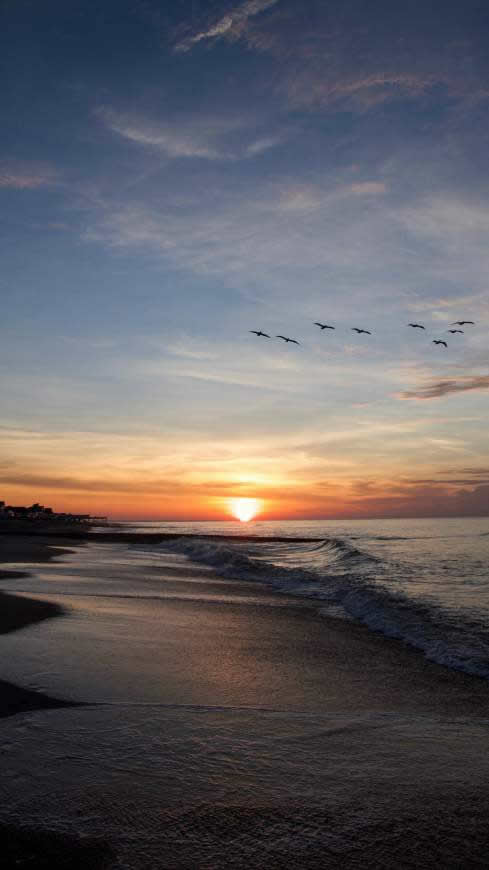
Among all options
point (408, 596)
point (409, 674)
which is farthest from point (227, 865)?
point (408, 596)

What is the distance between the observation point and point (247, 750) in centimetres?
540

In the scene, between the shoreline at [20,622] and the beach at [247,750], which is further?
the shoreline at [20,622]

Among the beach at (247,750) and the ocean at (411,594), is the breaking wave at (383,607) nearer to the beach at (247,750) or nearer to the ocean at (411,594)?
the ocean at (411,594)

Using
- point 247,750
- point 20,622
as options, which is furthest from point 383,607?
point 247,750

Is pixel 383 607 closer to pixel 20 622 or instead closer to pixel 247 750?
pixel 20 622

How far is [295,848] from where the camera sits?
12.5 feet

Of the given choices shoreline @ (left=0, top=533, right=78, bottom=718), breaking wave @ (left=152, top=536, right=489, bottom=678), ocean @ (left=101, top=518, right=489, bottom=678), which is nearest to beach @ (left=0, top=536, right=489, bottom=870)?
shoreline @ (left=0, top=533, right=78, bottom=718)

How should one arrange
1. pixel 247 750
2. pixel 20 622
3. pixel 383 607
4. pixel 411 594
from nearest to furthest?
pixel 247 750 < pixel 20 622 < pixel 383 607 < pixel 411 594

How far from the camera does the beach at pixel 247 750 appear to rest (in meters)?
3.94

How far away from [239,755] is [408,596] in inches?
509

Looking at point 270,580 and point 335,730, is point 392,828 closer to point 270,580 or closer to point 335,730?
point 335,730

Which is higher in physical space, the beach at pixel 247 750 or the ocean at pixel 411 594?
the beach at pixel 247 750

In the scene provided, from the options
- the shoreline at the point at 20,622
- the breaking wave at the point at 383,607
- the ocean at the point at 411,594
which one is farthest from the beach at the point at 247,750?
the ocean at the point at 411,594

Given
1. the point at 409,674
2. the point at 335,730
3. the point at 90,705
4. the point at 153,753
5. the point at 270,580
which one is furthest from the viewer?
the point at 270,580
